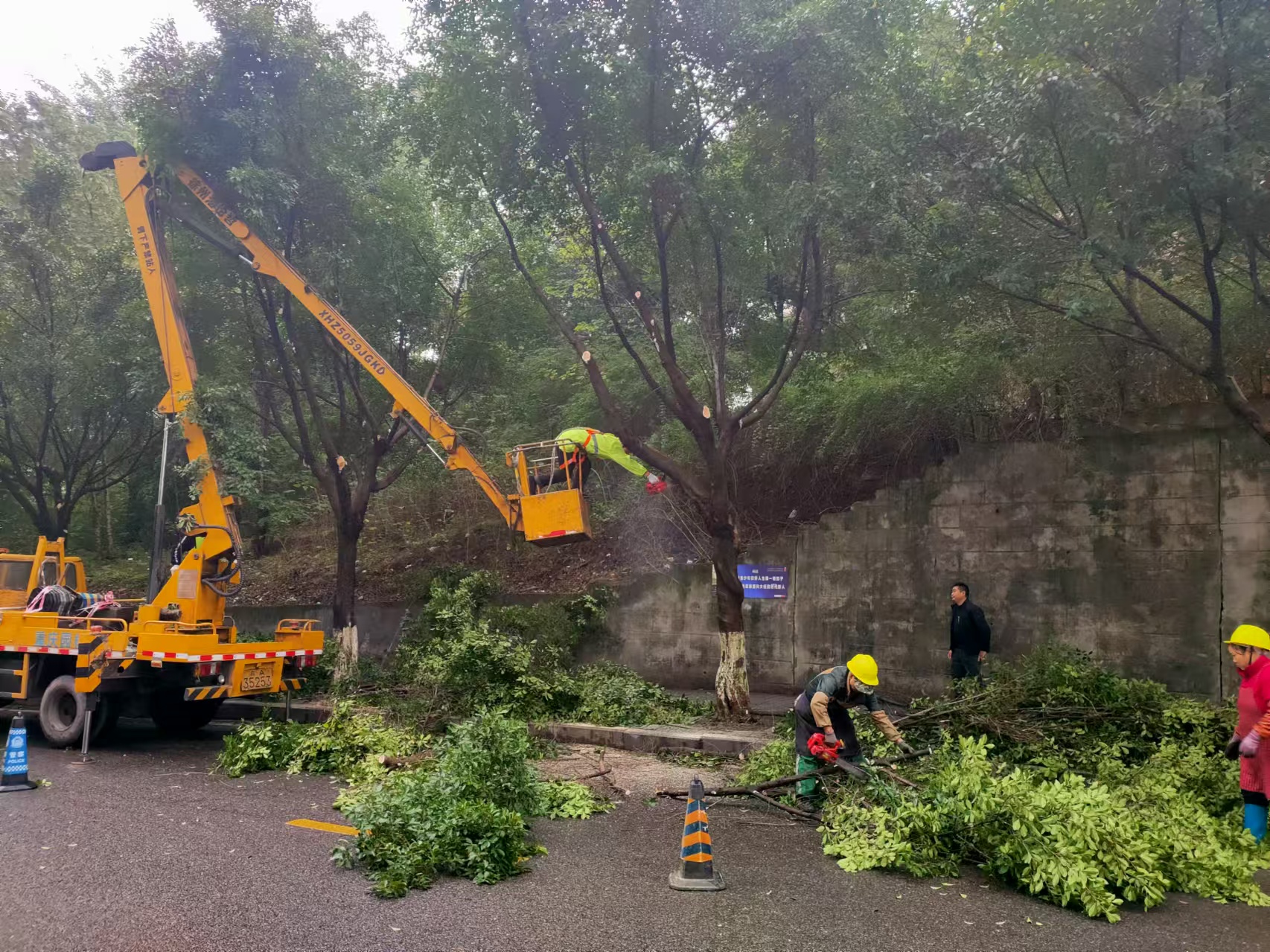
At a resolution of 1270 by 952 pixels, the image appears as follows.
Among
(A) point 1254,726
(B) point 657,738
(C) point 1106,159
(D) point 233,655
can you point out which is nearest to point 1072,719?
(A) point 1254,726

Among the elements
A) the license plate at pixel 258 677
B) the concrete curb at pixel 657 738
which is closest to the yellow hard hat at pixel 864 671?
the concrete curb at pixel 657 738

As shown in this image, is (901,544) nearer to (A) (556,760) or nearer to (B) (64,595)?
(A) (556,760)

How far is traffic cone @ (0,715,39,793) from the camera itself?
26.2ft

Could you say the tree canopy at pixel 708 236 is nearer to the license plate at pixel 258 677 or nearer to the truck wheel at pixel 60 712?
the license plate at pixel 258 677

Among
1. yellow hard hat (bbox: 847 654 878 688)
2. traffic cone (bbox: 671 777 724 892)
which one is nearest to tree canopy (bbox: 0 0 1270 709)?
yellow hard hat (bbox: 847 654 878 688)

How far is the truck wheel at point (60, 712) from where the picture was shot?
1044cm

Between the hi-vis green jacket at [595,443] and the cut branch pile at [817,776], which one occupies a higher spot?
the hi-vis green jacket at [595,443]

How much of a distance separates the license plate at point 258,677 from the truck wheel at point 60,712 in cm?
189

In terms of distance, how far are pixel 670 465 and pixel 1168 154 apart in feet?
19.9

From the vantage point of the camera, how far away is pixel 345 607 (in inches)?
539

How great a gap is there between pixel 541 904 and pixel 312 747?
4.89 m

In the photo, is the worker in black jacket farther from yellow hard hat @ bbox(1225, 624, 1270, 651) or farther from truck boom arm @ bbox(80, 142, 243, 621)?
truck boom arm @ bbox(80, 142, 243, 621)

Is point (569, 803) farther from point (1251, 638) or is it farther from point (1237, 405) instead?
point (1237, 405)

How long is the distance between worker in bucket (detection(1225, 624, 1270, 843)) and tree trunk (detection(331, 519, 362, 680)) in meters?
10.8
